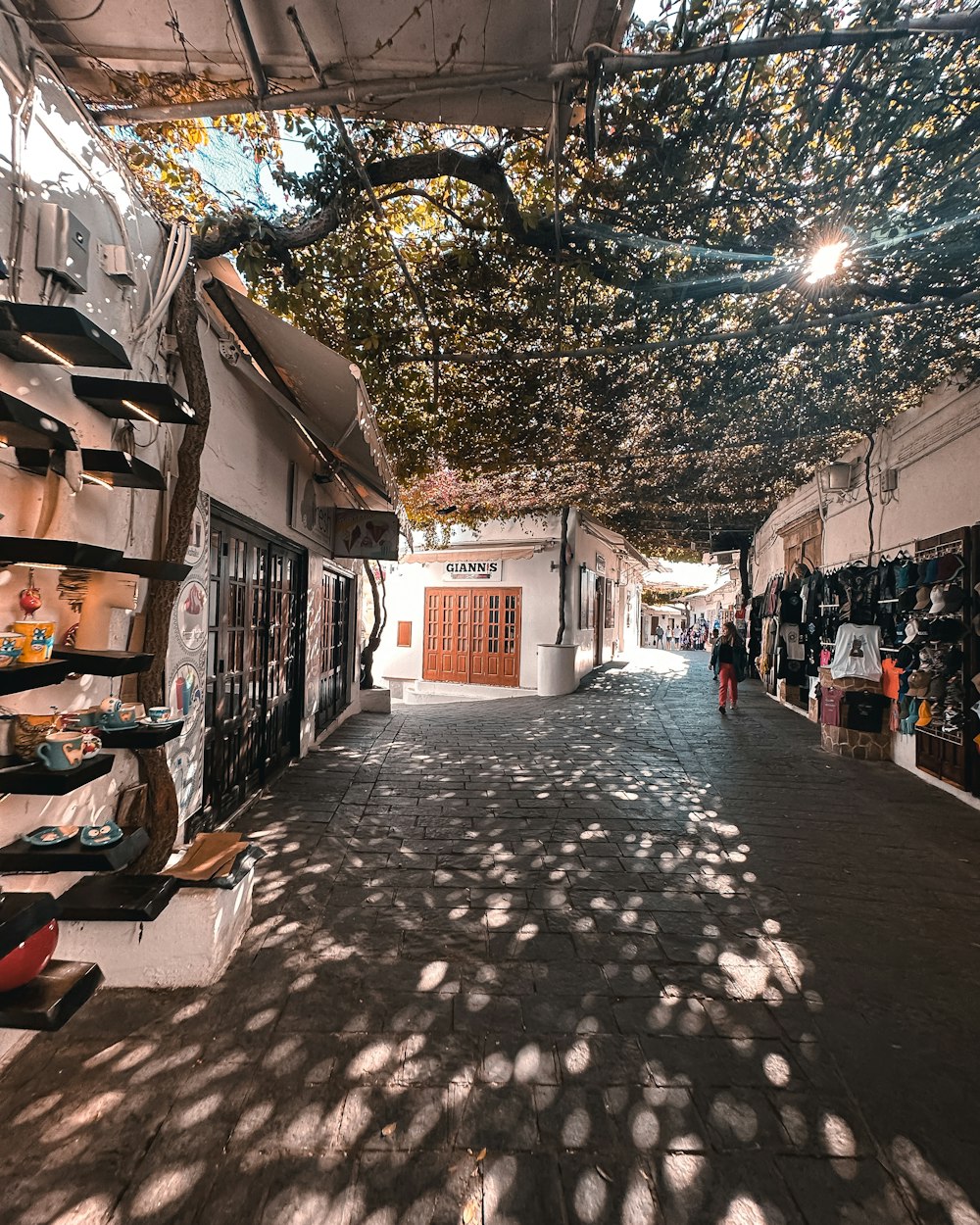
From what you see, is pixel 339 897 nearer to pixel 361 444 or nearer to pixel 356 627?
pixel 361 444

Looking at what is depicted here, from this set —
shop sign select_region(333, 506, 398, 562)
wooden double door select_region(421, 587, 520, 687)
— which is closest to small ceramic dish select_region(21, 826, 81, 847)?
shop sign select_region(333, 506, 398, 562)

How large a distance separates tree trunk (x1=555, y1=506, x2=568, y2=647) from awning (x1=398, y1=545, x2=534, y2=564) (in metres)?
0.78

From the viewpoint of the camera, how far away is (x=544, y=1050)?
7.47 ft

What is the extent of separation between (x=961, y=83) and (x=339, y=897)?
5977mm

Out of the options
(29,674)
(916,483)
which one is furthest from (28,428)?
(916,483)

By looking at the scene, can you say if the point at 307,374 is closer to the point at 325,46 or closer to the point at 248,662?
the point at 325,46

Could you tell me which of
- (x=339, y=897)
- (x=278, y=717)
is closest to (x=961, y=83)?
(x=339, y=897)

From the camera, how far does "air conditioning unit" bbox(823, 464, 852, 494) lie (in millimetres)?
8211

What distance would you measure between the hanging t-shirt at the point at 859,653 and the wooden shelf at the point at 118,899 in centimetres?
754

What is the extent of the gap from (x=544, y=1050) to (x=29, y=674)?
2348 mm

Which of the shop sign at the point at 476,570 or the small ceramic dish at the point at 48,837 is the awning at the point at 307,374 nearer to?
the small ceramic dish at the point at 48,837

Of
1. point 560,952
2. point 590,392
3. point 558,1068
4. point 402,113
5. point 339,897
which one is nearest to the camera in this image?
point 558,1068

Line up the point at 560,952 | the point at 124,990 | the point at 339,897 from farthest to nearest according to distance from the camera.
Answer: the point at 339,897 → the point at 560,952 → the point at 124,990

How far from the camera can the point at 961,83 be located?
324 centimetres
